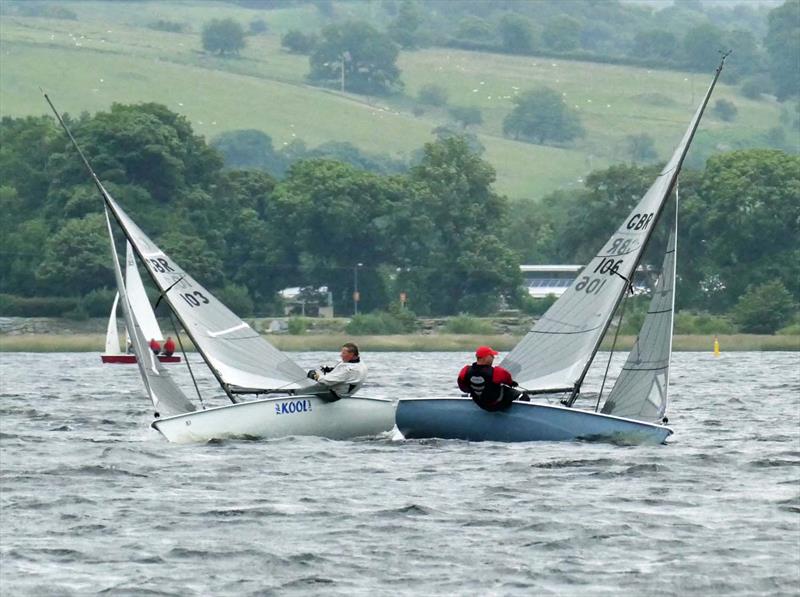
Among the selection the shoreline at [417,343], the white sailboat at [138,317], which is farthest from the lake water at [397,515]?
the shoreline at [417,343]

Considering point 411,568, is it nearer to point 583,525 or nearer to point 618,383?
point 583,525

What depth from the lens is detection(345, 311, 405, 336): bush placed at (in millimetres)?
114188

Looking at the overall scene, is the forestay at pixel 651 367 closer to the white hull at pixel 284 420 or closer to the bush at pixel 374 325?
the white hull at pixel 284 420

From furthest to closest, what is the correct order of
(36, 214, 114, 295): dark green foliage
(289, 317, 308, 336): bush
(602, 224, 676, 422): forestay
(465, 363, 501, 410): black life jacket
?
(36, 214, 114, 295): dark green foliage
(289, 317, 308, 336): bush
(602, 224, 676, 422): forestay
(465, 363, 501, 410): black life jacket

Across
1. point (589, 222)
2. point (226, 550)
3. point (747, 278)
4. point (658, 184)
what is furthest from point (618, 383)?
point (589, 222)

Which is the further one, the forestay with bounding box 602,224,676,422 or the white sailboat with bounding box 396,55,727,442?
the forestay with bounding box 602,224,676,422

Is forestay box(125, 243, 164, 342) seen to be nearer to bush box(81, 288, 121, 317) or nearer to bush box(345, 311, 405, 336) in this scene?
bush box(345, 311, 405, 336)

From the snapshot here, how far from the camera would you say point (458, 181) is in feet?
461

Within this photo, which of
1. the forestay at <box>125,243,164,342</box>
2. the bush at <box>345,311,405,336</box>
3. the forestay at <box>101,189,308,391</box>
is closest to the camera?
the forestay at <box>101,189,308,391</box>

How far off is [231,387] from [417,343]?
225 feet

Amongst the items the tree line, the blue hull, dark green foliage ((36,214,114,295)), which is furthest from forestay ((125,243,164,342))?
the tree line

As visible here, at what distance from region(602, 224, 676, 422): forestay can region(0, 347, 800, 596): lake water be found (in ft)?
2.78

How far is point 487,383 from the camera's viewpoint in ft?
103

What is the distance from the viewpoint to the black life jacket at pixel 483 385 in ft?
103
